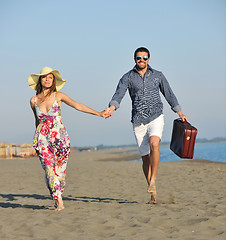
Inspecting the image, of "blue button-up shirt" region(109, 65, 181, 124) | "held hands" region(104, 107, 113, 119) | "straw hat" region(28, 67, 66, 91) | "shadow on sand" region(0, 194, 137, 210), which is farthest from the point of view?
"shadow on sand" region(0, 194, 137, 210)

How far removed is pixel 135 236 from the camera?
3916mm

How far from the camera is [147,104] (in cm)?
588

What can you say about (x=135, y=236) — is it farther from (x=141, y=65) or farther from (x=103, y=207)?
(x=141, y=65)

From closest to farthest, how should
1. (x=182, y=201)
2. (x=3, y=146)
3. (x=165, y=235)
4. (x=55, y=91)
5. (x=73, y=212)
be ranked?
1. (x=165, y=235)
2. (x=73, y=212)
3. (x=55, y=91)
4. (x=182, y=201)
5. (x=3, y=146)

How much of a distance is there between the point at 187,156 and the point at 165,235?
2.13 meters

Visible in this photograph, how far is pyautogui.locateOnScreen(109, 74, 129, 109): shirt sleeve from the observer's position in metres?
6.05

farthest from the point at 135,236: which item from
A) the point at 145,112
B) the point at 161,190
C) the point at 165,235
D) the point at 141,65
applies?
the point at 161,190

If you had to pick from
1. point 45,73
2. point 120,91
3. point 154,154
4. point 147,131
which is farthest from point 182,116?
point 45,73

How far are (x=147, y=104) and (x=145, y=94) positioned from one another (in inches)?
6.4

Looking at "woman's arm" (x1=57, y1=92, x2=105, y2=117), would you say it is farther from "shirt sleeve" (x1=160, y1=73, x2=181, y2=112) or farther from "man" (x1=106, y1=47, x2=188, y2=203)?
"shirt sleeve" (x1=160, y1=73, x2=181, y2=112)

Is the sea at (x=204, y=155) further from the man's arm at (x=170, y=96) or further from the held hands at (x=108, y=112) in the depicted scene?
the held hands at (x=108, y=112)

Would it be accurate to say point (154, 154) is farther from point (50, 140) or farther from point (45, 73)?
point (45, 73)

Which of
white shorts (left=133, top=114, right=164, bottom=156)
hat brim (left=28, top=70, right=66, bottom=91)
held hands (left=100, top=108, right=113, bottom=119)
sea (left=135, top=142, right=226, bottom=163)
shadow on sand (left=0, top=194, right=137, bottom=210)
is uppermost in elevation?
hat brim (left=28, top=70, right=66, bottom=91)

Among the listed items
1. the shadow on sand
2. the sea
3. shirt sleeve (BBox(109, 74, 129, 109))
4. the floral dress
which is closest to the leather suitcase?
shirt sleeve (BBox(109, 74, 129, 109))
